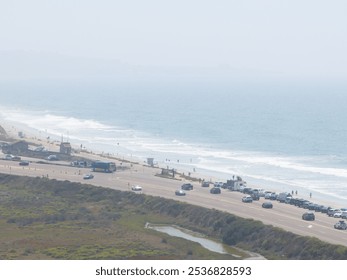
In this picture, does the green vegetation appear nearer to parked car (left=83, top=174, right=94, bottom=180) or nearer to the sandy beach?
the sandy beach

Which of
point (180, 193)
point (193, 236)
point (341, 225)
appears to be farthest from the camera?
point (180, 193)

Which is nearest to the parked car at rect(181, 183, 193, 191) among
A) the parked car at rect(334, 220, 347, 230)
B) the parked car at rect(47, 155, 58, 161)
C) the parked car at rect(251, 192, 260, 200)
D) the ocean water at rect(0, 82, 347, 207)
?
the parked car at rect(251, 192, 260, 200)

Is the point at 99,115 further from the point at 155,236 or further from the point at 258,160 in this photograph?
the point at 155,236

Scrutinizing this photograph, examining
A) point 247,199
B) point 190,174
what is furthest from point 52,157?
point 247,199

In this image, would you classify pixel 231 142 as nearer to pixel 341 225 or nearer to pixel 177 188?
pixel 177 188

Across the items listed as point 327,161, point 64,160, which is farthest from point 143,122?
point 64,160

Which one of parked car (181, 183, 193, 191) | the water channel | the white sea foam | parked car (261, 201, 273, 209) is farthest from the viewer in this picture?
A: the white sea foam

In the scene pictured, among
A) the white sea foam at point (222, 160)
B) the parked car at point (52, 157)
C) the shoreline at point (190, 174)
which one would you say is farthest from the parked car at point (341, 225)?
the parked car at point (52, 157)
